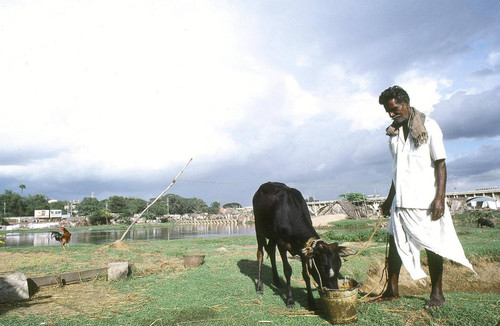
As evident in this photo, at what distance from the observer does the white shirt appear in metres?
3.69

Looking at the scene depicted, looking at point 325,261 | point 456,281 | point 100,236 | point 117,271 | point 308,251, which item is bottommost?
point 100,236

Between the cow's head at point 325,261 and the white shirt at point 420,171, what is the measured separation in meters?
1.02

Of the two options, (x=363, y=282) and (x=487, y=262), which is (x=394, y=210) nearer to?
(x=363, y=282)

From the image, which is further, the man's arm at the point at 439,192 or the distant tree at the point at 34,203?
the distant tree at the point at 34,203

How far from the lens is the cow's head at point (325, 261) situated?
3.91 meters

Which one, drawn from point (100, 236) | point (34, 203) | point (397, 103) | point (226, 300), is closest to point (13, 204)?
point (34, 203)

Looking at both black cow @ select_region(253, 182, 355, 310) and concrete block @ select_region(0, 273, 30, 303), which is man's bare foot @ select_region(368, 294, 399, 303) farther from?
concrete block @ select_region(0, 273, 30, 303)

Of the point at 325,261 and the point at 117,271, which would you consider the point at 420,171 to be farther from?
the point at 117,271

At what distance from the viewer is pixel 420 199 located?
3701 millimetres

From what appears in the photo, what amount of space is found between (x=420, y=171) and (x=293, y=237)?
7.17 ft

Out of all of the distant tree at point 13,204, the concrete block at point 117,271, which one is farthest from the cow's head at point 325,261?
the distant tree at point 13,204

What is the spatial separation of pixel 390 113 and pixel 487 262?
7.02m

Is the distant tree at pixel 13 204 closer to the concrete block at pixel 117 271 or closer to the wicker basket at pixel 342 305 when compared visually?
the concrete block at pixel 117 271

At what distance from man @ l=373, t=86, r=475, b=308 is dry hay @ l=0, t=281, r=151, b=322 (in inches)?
169
